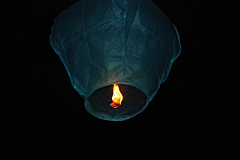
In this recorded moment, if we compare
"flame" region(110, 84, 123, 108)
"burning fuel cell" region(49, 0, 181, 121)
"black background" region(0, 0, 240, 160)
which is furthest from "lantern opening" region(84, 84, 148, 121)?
"black background" region(0, 0, 240, 160)

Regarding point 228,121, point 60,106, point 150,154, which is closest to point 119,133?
point 150,154

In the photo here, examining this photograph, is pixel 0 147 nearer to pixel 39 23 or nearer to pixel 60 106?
pixel 60 106

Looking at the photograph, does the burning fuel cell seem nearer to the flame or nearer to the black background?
the flame

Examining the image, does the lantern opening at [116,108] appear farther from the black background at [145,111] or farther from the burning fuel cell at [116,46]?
the black background at [145,111]

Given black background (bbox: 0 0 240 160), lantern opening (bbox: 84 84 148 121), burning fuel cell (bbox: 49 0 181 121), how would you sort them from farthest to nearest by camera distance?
black background (bbox: 0 0 240 160)
lantern opening (bbox: 84 84 148 121)
burning fuel cell (bbox: 49 0 181 121)

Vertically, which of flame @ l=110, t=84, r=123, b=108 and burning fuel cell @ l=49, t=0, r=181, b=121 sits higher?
burning fuel cell @ l=49, t=0, r=181, b=121

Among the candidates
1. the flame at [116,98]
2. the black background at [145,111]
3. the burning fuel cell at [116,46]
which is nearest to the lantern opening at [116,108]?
the burning fuel cell at [116,46]

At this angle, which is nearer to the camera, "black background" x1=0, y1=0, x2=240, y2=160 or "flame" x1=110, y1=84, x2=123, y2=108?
"flame" x1=110, y1=84, x2=123, y2=108
